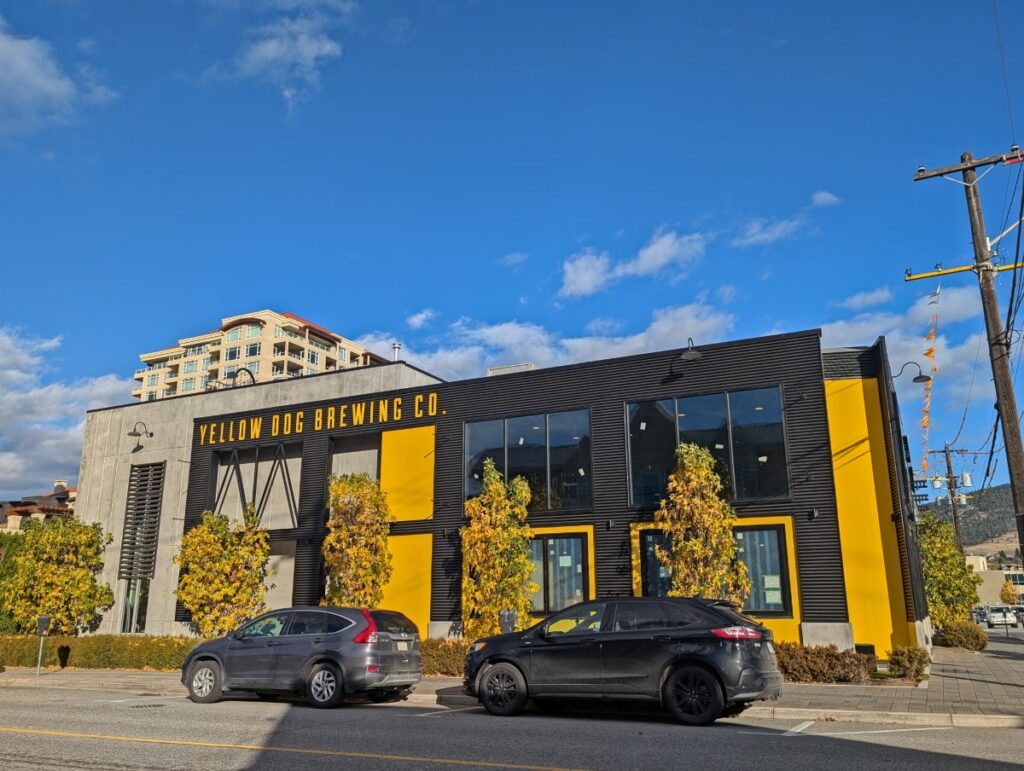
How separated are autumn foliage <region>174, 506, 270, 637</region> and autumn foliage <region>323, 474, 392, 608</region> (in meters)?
3.21

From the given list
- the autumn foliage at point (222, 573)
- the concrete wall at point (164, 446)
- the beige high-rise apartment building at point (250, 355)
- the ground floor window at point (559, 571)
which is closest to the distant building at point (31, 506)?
the beige high-rise apartment building at point (250, 355)

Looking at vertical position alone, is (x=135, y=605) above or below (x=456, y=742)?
above

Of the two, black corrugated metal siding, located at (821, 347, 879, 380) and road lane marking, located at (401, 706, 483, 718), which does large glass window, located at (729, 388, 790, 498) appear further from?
→ road lane marking, located at (401, 706, 483, 718)

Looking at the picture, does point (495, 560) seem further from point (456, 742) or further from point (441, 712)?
point (456, 742)

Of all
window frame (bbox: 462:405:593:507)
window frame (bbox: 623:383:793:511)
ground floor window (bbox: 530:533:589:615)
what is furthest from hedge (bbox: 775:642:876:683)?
window frame (bbox: 462:405:593:507)

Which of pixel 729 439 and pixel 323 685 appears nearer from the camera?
pixel 323 685

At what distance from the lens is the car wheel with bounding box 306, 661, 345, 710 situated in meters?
13.3

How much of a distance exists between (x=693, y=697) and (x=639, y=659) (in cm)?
88

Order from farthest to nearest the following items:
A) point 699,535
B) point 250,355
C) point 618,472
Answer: point 250,355 < point 618,472 < point 699,535

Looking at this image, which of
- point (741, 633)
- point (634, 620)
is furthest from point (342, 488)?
point (741, 633)

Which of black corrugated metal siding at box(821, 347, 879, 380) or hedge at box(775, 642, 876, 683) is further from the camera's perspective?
black corrugated metal siding at box(821, 347, 879, 380)

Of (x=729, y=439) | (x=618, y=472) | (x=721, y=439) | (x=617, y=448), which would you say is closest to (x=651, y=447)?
(x=617, y=448)

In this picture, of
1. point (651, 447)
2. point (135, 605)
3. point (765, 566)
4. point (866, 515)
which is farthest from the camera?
point (135, 605)

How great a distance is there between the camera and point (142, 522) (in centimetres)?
2973
